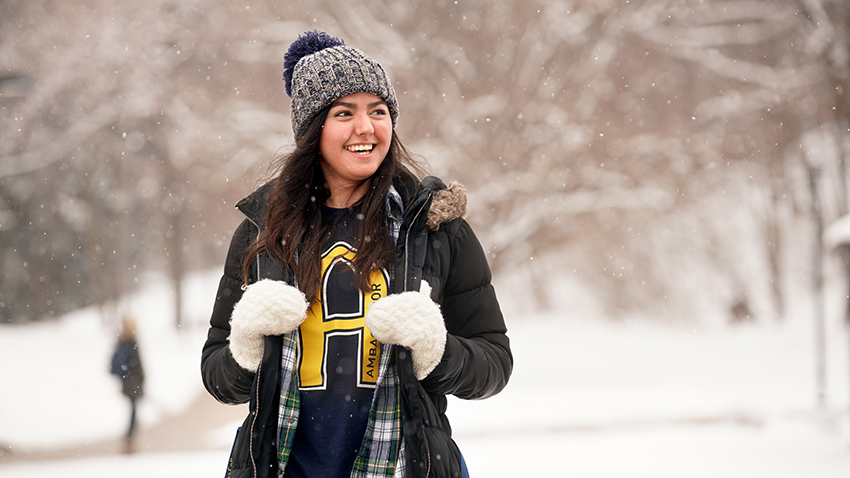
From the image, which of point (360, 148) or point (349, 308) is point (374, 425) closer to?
point (349, 308)

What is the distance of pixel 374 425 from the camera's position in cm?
157

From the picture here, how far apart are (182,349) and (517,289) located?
32.4ft

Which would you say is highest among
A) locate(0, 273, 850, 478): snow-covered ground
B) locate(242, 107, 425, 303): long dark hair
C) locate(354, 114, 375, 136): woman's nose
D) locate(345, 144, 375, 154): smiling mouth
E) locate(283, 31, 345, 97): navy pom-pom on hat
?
locate(283, 31, 345, 97): navy pom-pom on hat

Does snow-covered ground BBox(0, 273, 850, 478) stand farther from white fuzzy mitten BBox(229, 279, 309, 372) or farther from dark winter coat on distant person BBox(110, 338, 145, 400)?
white fuzzy mitten BBox(229, 279, 309, 372)

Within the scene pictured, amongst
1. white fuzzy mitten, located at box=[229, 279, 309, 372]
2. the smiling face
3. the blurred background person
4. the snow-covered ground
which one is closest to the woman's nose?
the smiling face

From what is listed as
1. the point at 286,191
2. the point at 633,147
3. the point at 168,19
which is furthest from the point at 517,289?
the point at 286,191

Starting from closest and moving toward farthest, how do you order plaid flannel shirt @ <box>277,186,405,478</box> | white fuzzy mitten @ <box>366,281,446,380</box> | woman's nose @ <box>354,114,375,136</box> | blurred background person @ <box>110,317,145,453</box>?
white fuzzy mitten @ <box>366,281,446,380</box> < plaid flannel shirt @ <box>277,186,405,478</box> < woman's nose @ <box>354,114,375,136</box> < blurred background person @ <box>110,317,145,453</box>

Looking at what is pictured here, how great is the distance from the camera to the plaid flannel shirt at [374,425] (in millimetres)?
1564

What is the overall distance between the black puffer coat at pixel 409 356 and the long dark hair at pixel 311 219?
0.04 m

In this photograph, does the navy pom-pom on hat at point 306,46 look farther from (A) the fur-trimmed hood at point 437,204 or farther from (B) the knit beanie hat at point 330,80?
(A) the fur-trimmed hood at point 437,204

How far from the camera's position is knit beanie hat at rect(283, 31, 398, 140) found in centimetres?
172

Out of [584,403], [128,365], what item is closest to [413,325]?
[128,365]

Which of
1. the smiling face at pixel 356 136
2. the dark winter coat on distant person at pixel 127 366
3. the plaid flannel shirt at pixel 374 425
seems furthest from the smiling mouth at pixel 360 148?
the dark winter coat on distant person at pixel 127 366

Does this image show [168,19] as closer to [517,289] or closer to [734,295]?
[517,289]
